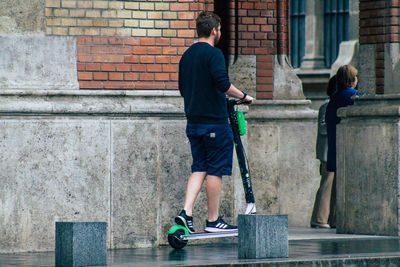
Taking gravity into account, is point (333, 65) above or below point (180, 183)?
above

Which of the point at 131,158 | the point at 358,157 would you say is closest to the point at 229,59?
the point at 358,157

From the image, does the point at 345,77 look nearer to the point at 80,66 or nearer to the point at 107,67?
the point at 107,67

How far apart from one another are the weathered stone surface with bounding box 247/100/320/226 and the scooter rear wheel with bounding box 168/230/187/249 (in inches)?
177

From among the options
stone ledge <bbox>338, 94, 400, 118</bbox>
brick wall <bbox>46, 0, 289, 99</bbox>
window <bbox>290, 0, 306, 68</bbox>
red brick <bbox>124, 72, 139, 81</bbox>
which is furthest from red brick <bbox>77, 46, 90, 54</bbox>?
window <bbox>290, 0, 306, 68</bbox>

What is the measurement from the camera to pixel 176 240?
10.3 metres

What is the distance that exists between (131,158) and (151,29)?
3.97 feet

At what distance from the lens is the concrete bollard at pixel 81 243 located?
8.81 meters

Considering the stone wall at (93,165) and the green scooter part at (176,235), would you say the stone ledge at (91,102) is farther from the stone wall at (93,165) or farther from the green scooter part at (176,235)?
the green scooter part at (176,235)

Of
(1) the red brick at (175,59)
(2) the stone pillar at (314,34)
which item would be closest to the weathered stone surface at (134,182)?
(1) the red brick at (175,59)

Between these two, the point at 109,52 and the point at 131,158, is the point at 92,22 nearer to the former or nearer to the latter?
the point at 109,52

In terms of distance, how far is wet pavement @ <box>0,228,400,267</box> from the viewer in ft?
30.1

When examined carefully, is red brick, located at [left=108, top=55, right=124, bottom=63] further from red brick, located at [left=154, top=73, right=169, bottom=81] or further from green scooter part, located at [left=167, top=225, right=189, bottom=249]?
green scooter part, located at [left=167, top=225, right=189, bottom=249]

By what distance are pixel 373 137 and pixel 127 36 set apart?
8.62ft

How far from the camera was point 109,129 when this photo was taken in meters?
11.0
